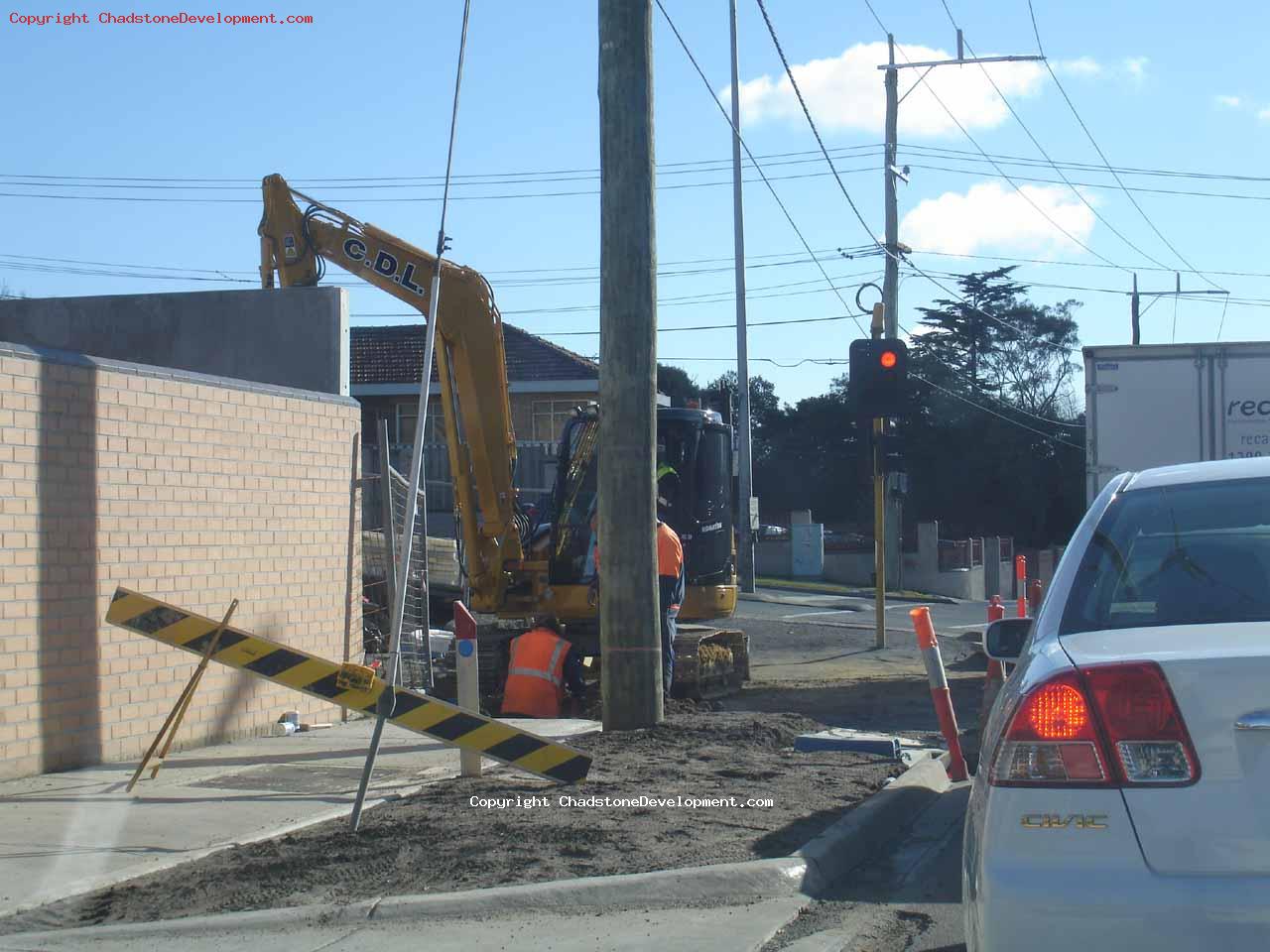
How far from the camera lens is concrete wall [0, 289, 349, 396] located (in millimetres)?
12055

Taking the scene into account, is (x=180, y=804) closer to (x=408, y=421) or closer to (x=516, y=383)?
(x=516, y=383)

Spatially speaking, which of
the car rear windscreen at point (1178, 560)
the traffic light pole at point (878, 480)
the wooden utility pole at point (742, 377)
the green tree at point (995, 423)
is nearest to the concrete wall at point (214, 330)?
the traffic light pole at point (878, 480)

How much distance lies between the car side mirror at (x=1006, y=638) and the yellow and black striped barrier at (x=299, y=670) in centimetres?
314

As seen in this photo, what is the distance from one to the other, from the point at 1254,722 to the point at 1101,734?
1.02 feet

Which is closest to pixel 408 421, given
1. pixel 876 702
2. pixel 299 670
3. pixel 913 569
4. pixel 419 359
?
pixel 419 359

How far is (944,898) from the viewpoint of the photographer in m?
5.83

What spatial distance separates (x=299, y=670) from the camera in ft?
21.9

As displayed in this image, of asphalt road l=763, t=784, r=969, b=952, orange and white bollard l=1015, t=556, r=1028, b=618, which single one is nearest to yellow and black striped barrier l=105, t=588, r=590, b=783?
asphalt road l=763, t=784, r=969, b=952

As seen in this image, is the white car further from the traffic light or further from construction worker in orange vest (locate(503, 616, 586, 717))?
the traffic light

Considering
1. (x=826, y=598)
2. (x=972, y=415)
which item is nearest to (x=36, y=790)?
(x=826, y=598)

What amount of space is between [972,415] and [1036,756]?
5487 centimetres

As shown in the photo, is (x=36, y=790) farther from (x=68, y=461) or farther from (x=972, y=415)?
(x=972, y=415)

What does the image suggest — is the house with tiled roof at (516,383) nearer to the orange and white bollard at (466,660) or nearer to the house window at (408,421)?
the house window at (408,421)

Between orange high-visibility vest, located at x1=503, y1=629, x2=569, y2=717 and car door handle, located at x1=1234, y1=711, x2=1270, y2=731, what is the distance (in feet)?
30.0
